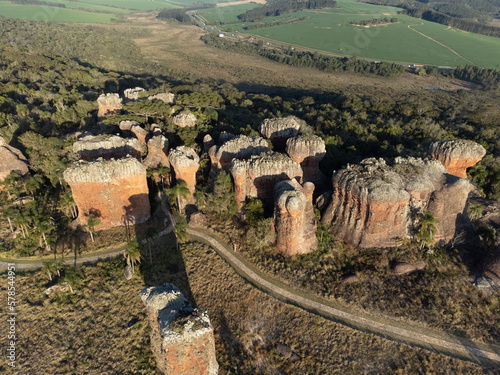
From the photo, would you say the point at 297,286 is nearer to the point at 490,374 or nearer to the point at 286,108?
the point at 490,374

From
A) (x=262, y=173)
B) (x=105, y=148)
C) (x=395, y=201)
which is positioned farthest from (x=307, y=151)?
(x=105, y=148)

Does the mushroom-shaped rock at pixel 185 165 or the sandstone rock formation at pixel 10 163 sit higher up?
the mushroom-shaped rock at pixel 185 165

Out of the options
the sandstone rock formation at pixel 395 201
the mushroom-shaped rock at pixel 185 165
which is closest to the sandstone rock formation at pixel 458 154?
the sandstone rock formation at pixel 395 201

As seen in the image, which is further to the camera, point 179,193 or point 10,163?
point 10,163

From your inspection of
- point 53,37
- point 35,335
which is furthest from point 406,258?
point 53,37

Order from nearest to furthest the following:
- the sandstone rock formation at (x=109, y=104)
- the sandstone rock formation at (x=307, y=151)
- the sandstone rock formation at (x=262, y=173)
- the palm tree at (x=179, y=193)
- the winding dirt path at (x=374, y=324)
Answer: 1. the winding dirt path at (x=374, y=324)
2. the sandstone rock formation at (x=262, y=173)
3. the palm tree at (x=179, y=193)
4. the sandstone rock formation at (x=307, y=151)
5. the sandstone rock formation at (x=109, y=104)

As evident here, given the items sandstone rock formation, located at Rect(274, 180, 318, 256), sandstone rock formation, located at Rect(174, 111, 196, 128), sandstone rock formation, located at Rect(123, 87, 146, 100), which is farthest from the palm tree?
sandstone rock formation, located at Rect(123, 87, 146, 100)

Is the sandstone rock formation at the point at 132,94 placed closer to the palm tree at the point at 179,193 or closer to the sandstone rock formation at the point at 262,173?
the palm tree at the point at 179,193

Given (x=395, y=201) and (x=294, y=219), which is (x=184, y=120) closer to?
(x=294, y=219)
